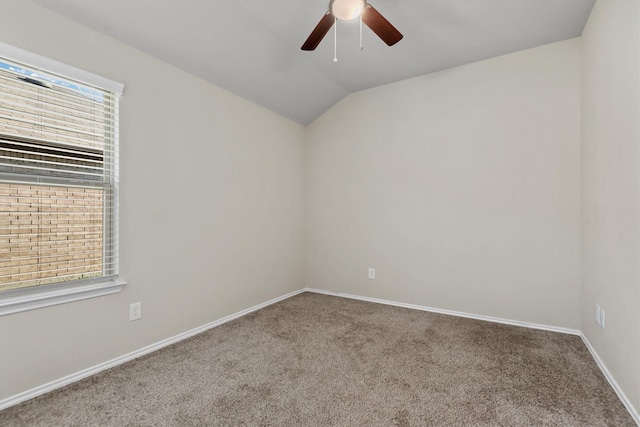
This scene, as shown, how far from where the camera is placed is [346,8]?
175cm

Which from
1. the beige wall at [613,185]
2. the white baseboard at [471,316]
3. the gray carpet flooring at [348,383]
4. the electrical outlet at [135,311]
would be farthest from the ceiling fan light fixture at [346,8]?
the white baseboard at [471,316]

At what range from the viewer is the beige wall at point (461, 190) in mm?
2662

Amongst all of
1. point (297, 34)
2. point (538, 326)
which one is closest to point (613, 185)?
point (538, 326)

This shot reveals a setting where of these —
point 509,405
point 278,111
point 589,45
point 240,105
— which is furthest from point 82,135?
point 589,45

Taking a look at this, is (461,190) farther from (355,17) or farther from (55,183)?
(55,183)

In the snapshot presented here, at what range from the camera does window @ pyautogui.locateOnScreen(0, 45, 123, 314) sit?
1675mm

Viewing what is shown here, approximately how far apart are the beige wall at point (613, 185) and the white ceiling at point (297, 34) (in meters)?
0.52

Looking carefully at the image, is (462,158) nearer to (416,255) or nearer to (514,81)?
(514,81)

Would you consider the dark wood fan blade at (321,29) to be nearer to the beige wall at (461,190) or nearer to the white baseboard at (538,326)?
the beige wall at (461,190)

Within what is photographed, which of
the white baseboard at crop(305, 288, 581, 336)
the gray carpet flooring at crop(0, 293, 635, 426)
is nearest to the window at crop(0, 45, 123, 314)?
the gray carpet flooring at crop(0, 293, 635, 426)

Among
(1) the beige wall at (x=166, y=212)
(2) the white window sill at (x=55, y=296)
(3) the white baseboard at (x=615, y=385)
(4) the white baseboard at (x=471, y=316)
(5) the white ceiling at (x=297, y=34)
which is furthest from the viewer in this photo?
(4) the white baseboard at (x=471, y=316)

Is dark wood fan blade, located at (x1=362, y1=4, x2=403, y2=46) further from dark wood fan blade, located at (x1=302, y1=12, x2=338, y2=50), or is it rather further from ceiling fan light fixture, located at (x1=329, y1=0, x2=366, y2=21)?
dark wood fan blade, located at (x1=302, y1=12, x2=338, y2=50)

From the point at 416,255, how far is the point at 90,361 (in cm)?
293

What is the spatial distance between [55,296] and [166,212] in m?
0.86
